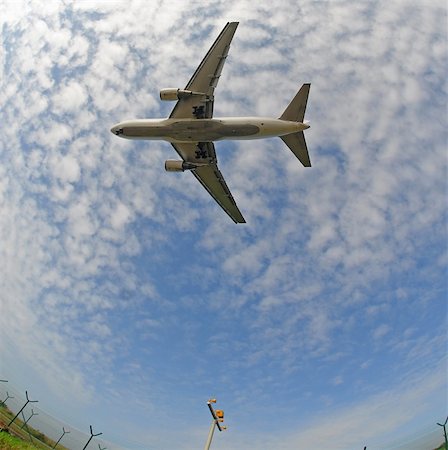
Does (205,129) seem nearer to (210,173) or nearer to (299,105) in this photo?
(210,173)

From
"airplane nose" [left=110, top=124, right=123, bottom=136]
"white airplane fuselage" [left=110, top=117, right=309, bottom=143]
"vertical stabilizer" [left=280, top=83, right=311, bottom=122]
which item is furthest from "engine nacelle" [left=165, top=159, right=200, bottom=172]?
"vertical stabilizer" [left=280, top=83, right=311, bottom=122]

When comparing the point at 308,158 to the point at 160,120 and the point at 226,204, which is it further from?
the point at 160,120

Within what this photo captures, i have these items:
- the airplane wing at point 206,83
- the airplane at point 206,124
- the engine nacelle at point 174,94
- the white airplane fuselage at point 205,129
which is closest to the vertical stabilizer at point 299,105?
the airplane at point 206,124

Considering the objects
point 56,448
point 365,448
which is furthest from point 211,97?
point 56,448

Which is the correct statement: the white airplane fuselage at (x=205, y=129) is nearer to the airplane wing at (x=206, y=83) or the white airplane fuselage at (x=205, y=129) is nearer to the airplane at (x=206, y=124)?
the airplane at (x=206, y=124)

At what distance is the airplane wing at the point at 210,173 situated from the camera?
45250 millimetres

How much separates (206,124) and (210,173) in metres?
8.38

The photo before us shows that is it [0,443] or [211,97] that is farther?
[211,97]

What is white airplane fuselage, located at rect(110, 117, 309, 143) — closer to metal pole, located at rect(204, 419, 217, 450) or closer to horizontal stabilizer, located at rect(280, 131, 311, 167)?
horizontal stabilizer, located at rect(280, 131, 311, 167)

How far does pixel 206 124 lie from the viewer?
3994cm

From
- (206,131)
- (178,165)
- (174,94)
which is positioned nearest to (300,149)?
(206,131)

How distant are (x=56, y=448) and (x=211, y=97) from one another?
103 metres

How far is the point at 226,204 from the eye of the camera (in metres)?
48.0

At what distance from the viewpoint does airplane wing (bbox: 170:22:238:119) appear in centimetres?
3869
